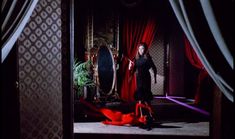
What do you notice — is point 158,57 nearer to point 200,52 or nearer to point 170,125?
point 170,125

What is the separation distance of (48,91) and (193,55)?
4698 millimetres

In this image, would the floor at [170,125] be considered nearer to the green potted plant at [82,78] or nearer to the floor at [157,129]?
the floor at [157,129]

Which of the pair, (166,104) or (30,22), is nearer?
(30,22)

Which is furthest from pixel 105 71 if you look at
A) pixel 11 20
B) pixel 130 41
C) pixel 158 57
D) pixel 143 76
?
pixel 11 20

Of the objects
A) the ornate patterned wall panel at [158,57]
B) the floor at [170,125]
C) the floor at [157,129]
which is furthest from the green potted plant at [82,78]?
the ornate patterned wall panel at [158,57]

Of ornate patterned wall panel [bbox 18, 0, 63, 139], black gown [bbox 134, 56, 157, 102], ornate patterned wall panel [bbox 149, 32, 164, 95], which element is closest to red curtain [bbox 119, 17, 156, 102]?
ornate patterned wall panel [bbox 149, 32, 164, 95]

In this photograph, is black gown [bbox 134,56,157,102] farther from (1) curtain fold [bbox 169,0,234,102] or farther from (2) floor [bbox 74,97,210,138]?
(1) curtain fold [bbox 169,0,234,102]

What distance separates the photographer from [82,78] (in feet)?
19.8

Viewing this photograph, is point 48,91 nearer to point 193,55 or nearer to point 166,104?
point 166,104

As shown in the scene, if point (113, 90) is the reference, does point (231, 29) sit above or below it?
above

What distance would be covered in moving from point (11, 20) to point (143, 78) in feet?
10.4

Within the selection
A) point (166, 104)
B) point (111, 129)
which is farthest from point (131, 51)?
point (111, 129)

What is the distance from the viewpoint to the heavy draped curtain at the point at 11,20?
2318 mm

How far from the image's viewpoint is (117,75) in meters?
7.14
